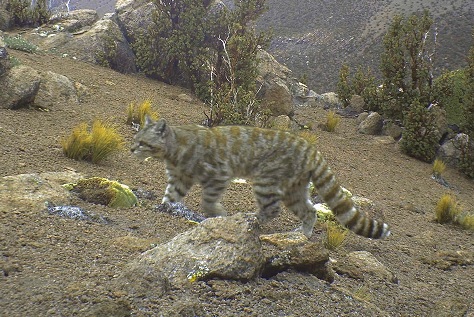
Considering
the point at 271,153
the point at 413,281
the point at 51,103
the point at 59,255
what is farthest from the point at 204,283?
the point at 51,103

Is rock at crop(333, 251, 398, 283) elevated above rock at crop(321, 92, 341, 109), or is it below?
above

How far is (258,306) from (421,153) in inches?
468

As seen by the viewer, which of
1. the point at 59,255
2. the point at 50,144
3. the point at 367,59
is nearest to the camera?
the point at 59,255

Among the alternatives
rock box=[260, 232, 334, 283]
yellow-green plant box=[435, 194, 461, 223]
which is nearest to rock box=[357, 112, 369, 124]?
yellow-green plant box=[435, 194, 461, 223]

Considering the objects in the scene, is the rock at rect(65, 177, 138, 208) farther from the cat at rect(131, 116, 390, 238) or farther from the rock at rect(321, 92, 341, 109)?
the rock at rect(321, 92, 341, 109)

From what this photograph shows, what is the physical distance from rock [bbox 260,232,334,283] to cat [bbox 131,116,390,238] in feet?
4.83

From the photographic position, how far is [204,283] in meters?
3.79

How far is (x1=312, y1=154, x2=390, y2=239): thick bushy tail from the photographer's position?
246 inches

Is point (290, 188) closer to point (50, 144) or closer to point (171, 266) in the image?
point (171, 266)

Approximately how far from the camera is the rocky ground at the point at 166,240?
3518mm

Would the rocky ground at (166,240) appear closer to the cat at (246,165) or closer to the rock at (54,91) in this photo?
Result: the rock at (54,91)

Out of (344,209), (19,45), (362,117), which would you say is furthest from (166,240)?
(362,117)

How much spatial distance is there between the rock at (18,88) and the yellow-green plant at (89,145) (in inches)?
84.8

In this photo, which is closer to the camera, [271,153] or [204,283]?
[204,283]
